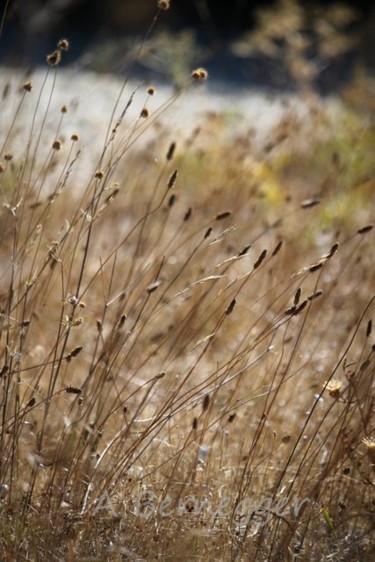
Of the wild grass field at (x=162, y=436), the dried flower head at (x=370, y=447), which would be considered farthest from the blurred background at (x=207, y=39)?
the dried flower head at (x=370, y=447)

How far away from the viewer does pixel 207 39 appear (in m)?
12.8

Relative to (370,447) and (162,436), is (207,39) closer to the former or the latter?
(162,436)

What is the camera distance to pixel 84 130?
5.25m

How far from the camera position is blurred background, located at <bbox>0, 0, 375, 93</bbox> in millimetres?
4207

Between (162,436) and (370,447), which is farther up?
(162,436)

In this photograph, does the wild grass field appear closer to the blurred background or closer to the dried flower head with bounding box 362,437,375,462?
the dried flower head with bounding box 362,437,375,462

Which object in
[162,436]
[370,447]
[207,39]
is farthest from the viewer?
[207,39]

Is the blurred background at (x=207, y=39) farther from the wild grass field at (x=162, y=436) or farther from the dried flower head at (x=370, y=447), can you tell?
the dried flower head at (x=370, y=447)

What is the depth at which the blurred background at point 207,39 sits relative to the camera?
4.21 metres

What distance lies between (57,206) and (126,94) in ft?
13.2

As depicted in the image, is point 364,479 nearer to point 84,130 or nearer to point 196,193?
point 196,193

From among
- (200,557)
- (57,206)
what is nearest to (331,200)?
(57,206)

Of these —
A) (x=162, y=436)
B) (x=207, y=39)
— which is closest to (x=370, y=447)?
(x=162, y=436)

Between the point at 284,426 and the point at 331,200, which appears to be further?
the point at 331,200
